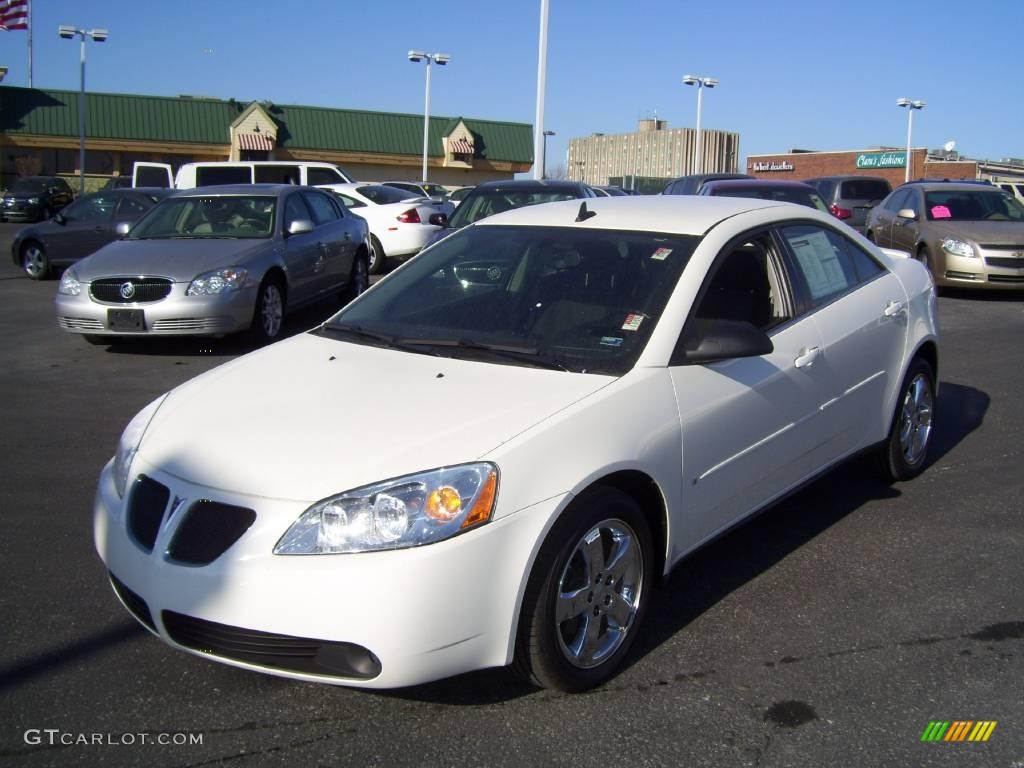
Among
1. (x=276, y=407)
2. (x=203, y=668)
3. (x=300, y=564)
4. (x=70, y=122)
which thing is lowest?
(x=203, y=668)

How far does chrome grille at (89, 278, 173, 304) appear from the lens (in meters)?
9.41

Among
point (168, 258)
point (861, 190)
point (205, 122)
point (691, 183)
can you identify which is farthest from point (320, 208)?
point (205, 122)

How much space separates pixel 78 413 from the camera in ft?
24.2

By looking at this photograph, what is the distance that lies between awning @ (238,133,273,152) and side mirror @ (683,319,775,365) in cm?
4156

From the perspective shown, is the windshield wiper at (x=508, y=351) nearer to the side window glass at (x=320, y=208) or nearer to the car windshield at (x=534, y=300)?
the car windshield at (x=534, y=300)

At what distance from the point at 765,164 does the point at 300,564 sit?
233 ft

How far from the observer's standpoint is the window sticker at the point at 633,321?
3904 millimetres

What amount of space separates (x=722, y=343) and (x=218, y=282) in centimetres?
668

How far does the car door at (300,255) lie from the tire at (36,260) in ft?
23.8

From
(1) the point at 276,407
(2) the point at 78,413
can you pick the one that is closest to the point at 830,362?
(1) the point at 276,407

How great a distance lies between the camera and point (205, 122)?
43.3 meters

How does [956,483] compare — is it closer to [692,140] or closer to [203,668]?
[203,668]

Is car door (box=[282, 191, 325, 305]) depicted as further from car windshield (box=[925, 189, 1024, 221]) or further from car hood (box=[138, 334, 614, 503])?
car windshield (box=[925, 189, 1024, 221])

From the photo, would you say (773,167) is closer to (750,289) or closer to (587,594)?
(750,289)
